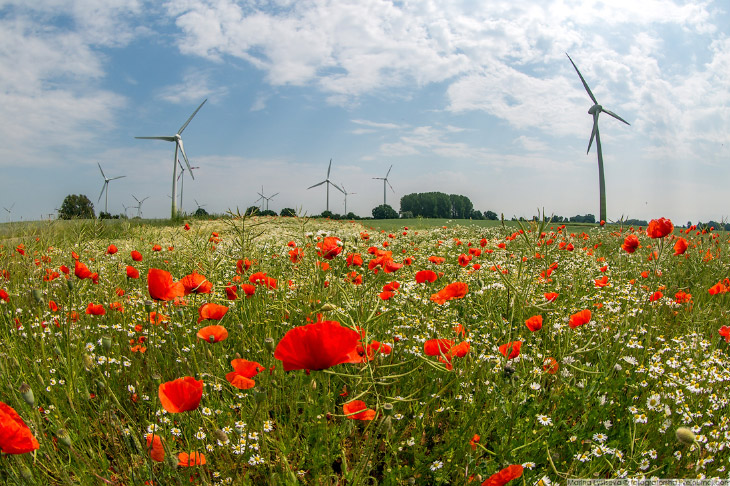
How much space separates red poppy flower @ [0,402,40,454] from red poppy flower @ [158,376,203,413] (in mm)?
379

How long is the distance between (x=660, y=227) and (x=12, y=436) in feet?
13.5

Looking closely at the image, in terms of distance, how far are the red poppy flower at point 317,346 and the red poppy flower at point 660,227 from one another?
3.20 m

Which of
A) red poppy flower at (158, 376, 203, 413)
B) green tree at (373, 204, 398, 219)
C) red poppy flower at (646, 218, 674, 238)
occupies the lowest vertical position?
red poppy flower at (158, 376, 203, 413)

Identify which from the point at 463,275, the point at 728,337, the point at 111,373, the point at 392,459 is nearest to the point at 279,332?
the point at 111,373

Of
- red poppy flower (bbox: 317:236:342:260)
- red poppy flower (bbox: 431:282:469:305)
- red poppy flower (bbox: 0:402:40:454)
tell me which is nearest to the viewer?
red poppy flower (bbox: 0:402:40:454)

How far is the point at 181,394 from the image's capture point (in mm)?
1563

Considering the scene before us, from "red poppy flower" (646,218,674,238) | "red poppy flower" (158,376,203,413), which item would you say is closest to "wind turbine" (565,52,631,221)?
"red poppy flower" (646,218,674,238)

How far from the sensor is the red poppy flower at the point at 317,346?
1313 mm

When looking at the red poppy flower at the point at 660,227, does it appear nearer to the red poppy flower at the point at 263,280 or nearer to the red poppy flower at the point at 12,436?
the red poppy flower at the point at 263,280

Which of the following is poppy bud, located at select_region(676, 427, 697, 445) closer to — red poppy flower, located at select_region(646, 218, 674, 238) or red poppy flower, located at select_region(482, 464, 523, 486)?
red poppy flower, located at select_region(482, 464, 523, 486)

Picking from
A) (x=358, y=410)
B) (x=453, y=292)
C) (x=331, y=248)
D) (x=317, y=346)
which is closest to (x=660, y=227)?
(x=453, y=292)

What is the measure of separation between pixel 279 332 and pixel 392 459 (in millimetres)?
1376

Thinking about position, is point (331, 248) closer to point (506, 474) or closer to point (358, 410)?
point (358, 410)

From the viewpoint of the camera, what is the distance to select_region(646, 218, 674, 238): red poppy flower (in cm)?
346
